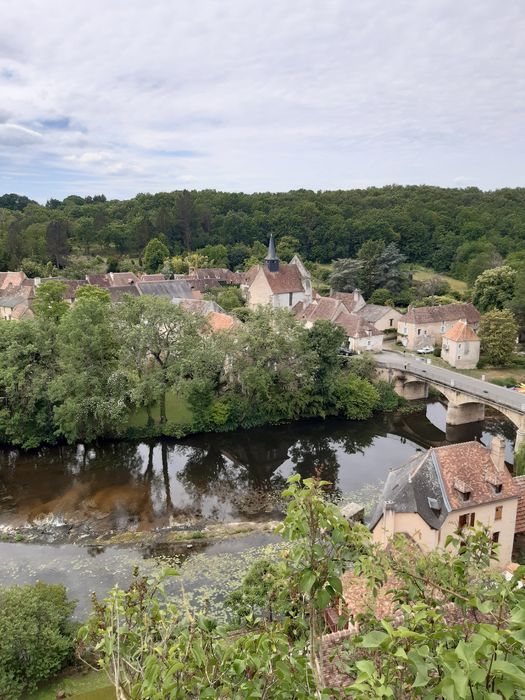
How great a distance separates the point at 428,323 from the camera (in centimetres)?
5209

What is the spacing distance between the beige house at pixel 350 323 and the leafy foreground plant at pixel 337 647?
3950cm

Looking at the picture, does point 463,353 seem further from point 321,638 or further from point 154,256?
point 154,256

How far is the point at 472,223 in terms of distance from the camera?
308 ft

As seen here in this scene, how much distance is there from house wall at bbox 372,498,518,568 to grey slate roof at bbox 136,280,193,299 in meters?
48.2

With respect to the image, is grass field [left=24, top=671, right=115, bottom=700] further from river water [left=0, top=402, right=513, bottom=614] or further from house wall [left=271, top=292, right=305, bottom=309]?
house wall [left=271, top=292, right=305, bottom=309]

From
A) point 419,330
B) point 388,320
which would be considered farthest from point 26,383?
point 388,320

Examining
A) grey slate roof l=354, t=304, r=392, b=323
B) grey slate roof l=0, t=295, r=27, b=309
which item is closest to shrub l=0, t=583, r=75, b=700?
grey slate roof l=354, t=304, r=392, b=323

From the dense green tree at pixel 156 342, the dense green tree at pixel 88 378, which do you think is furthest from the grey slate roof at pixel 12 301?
the dense green tree at pixel 156 342

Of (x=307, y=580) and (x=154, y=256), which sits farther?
(x=154, y=256)

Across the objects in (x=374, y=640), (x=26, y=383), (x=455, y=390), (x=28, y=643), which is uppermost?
(x=374, y=640)

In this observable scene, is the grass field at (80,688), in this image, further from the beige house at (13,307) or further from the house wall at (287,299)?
the house wall at (287,299)

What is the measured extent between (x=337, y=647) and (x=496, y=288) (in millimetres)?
55323

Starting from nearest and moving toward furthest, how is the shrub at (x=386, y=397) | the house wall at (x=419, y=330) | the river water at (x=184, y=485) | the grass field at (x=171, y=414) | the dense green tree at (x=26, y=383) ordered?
the river water at (x=184, y=485) < the dense green tree at (x=26, y=383) < the grass field at (x=171, y=414) < the shrub at (x=386, y=397) < the house wall at (x=419, y=330)

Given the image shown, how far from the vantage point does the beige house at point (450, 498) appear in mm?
19500
